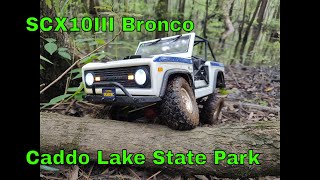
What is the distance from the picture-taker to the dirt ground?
2502mm

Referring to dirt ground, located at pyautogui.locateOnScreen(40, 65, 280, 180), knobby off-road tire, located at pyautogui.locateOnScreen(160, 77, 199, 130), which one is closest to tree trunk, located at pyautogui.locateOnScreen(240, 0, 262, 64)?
dirt ground, located at pyautogui.locateOnScreen(40, 65, 280, 180)

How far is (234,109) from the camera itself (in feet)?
17.2

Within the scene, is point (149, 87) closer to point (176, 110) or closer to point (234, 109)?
point (176, 110)

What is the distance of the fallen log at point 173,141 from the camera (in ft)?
7.84

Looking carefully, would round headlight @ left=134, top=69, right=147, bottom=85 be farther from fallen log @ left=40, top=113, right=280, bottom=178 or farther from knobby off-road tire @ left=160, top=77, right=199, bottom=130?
fallen log @ left=40, top=113, right=280, bottom=178

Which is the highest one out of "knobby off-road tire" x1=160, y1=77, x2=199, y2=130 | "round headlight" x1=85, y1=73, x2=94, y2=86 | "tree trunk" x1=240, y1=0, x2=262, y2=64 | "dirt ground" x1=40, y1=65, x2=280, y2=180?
"tree trunk" x1=240, y1=0, x2=262, y2=64

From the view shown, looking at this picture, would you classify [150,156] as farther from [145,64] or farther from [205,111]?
[205,111]

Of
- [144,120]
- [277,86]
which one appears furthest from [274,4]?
[144,120]

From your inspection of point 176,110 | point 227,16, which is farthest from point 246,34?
point 176,110

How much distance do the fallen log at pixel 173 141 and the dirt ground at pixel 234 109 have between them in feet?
0.50

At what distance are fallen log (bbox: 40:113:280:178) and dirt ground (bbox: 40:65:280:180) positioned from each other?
15cm

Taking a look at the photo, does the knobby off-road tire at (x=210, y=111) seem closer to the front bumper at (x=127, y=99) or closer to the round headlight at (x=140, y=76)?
the front bumper at (x=127, y=99)

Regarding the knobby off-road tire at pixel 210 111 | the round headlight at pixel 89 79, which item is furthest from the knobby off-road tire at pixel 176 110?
the knobby off-road tire at pixel 210 111

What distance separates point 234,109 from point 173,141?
10.0ft
